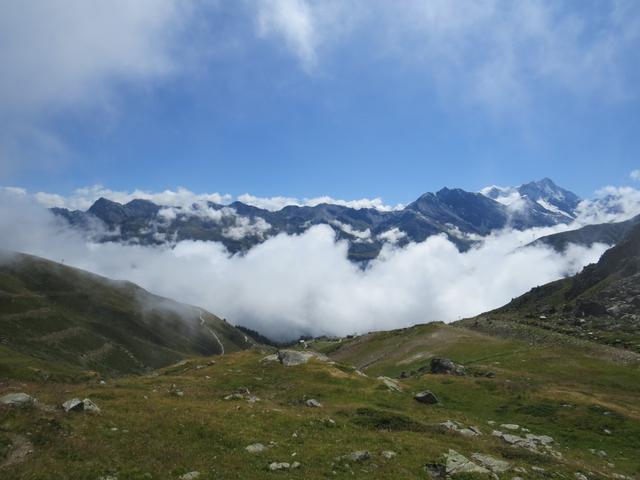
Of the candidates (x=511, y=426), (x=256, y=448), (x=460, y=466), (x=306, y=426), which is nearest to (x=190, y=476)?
(x=256, y=448)

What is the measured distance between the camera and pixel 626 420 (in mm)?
47844

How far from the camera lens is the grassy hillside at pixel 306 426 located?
2453cm

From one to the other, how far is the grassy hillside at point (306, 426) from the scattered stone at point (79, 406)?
2.23ft

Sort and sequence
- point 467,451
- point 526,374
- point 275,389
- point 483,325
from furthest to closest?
point 483,325, point 526,374, point 275,389, point 467,451

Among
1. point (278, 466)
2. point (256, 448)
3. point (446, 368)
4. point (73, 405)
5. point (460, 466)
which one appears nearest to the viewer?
point (278, 466)

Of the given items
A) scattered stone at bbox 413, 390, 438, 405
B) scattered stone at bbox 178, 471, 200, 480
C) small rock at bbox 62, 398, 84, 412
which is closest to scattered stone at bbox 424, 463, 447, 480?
scattered stone at bbox 178, 471, 200, 480

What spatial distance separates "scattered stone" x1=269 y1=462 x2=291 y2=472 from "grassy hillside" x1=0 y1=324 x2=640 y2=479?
43 cm

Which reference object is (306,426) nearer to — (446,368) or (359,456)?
(359,456)

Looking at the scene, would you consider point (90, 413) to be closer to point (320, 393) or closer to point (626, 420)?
point (320, 393)

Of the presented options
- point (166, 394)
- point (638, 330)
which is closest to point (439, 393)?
point (166, 394)

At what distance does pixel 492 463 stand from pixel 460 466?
3132 millimetres

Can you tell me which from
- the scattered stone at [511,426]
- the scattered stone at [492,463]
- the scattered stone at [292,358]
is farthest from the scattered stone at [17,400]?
the scattered stone at [511,426]

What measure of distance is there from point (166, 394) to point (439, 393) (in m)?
35.5

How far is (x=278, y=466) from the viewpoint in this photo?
81.9ft
